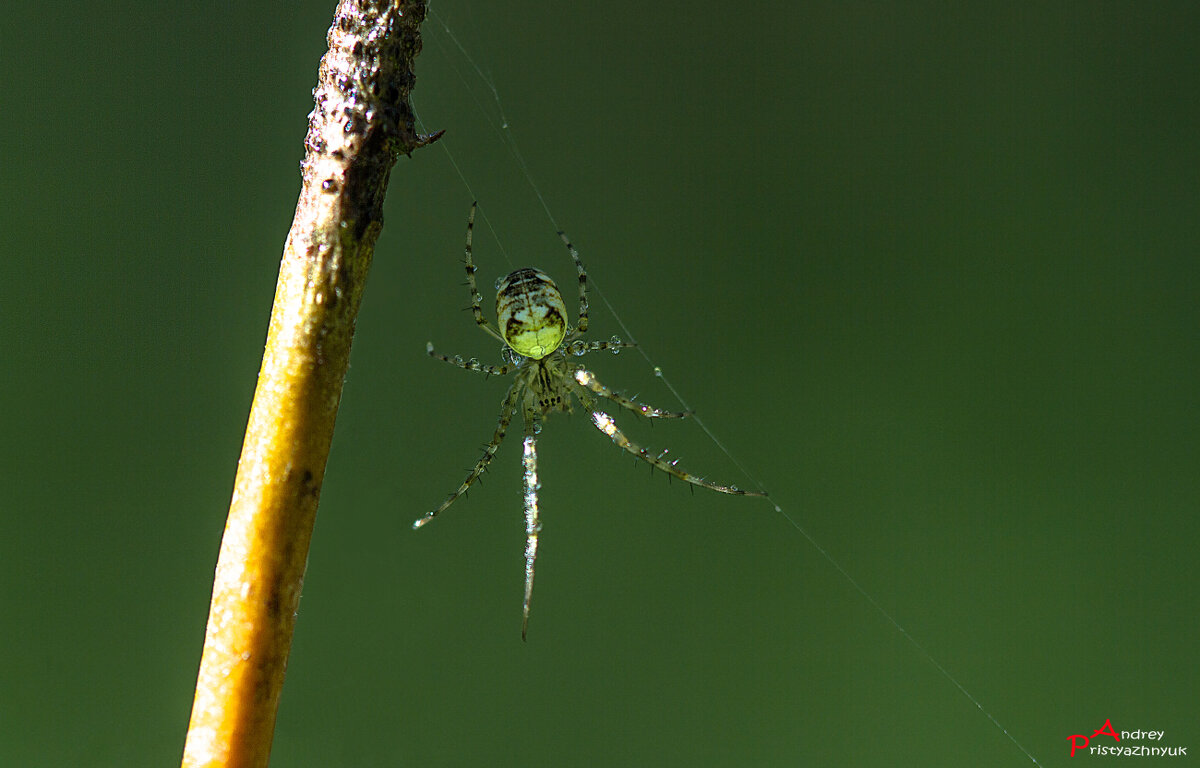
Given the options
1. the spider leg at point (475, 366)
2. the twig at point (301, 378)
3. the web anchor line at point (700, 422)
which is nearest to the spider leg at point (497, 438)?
the spider leg at point (475, 366)

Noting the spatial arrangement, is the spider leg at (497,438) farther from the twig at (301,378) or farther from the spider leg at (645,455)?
the twig at (301,378)

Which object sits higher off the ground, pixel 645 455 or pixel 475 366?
pixel 475 366

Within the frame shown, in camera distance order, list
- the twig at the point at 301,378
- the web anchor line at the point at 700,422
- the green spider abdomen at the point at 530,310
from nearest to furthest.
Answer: the twig at the point at 301,378 < the green spider abdomen at the point at 530,310 < the web anchor line at the point at 700,422

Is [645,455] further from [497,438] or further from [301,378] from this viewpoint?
[301,378]

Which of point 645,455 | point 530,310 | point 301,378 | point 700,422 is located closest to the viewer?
point 301,378

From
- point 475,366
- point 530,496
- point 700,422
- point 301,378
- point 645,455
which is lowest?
point 301,378

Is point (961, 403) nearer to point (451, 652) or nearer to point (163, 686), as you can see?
point (451, 652)

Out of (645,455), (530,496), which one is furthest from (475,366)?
(645,455)

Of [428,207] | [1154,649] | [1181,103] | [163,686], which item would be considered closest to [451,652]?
[163,686]
